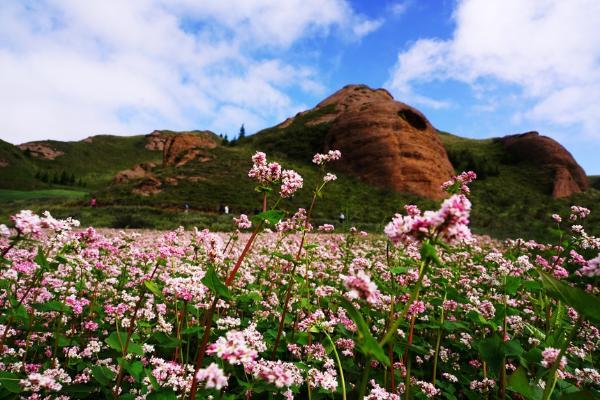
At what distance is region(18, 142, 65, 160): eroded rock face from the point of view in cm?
15825

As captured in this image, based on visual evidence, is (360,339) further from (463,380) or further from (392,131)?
(392,131)

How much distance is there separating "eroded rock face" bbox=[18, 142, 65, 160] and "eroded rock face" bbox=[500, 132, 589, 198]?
7696 inches

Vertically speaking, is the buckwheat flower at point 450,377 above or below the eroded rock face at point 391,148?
below

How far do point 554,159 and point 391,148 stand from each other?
1570 inches

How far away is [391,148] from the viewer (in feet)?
185

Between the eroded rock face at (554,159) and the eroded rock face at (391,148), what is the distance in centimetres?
2210

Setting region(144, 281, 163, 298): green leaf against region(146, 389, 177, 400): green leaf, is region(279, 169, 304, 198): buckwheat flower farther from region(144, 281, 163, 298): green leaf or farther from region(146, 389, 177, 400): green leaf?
region(146, 389, 177, 400): green leaf

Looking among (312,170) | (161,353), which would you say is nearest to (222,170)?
(312,170)

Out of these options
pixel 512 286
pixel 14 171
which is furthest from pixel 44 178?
pixel 512 286

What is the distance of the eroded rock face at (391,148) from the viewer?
179 feet

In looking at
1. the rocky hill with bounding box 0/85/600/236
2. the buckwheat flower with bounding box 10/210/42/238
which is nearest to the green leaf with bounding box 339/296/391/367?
the buckwheat flower with bounding box 10/210/42/238

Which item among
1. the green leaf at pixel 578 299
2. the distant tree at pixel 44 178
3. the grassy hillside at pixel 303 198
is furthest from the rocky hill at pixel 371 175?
the distant tree at pixel 44 178

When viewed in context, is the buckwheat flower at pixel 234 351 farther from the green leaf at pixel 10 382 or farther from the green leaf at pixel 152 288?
the green leaf at pixel 10 382

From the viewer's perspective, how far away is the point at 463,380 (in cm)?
406
